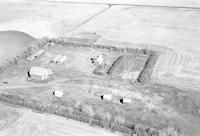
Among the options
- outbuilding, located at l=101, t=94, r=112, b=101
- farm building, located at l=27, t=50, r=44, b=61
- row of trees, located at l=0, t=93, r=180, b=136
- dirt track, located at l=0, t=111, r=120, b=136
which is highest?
farm building, located at l=27, t=50, r=44, b=61

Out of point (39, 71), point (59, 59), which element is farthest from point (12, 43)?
point (39, 71)

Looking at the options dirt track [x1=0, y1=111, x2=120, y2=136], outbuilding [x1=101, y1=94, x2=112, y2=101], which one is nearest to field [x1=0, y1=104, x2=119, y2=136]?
dirt track [x1=0, y1=111, x2=120, y2=136]

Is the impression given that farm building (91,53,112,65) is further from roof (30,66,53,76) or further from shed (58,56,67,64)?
roof (30,66,53,76)

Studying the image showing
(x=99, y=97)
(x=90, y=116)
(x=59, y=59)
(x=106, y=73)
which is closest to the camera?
(x=90, y=116)

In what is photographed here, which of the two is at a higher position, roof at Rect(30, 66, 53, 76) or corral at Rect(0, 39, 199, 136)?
roof at Rect(30, 66, 53, 76)

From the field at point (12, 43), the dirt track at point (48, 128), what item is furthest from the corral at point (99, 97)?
the field at point (12, 43)

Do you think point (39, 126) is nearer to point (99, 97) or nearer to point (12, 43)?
point (99, 97)

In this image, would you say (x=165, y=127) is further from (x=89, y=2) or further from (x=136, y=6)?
(x=89, y=2)

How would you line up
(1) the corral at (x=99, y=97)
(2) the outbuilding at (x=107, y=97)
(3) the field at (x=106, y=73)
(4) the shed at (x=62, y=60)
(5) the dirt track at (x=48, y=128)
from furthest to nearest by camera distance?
(4) the shed at (x=62, y=60) → (2) the outbuilding at (x=107, y=97) → (3) the field at (x=106, y=73) → (1) the corral at (x=99, y=97) → (5) the dirt track at (x=48, y=128)

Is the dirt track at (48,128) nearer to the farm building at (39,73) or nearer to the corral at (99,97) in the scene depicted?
the corral at (99,97)

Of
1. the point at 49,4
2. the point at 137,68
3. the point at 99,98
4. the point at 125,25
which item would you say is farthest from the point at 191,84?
the point at 49,4
